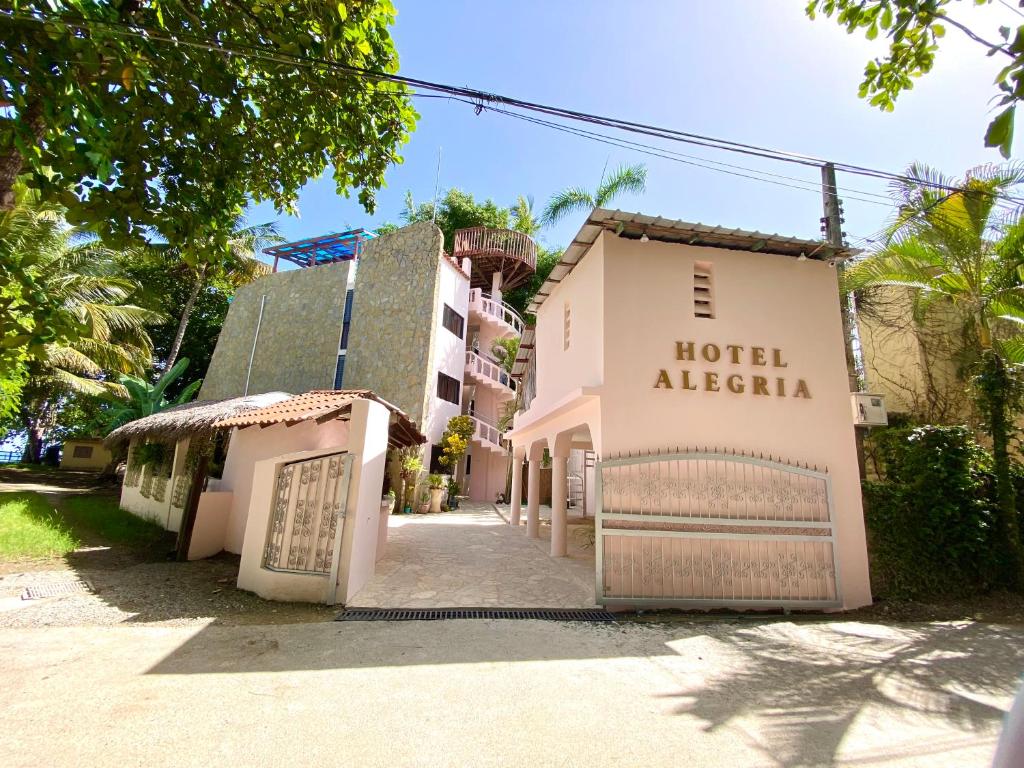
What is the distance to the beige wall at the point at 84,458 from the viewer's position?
24125mm

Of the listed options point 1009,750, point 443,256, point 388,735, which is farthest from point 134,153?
point 443,256

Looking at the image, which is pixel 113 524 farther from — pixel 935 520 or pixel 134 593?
pixel 935 520

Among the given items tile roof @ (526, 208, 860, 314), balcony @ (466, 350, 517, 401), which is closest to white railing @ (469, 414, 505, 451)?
balcony @ (466, 350, 517, 401)

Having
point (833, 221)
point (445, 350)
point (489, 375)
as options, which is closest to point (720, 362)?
point (833, 221)

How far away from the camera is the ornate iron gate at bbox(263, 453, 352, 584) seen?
5.73 meters

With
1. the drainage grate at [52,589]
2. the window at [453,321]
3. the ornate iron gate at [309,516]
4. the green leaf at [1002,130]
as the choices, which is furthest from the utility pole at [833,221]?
the window at [453,321]

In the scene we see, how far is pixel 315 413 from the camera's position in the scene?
632 cm

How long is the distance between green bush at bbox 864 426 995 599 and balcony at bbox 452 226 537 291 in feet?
66.5

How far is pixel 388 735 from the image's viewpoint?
9.20ft

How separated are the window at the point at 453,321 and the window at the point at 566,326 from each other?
38.5 ft

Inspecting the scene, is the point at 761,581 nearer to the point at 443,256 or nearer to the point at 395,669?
the point at 395,669

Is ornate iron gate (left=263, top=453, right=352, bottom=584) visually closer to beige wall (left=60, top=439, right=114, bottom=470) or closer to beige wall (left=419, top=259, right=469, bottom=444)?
beige wall (left=419, top=259, right=469, bottom=444)

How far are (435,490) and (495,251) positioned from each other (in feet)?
43.0

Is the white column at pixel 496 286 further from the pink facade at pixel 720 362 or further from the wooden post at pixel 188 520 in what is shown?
the wooden post at pixel 188 520
